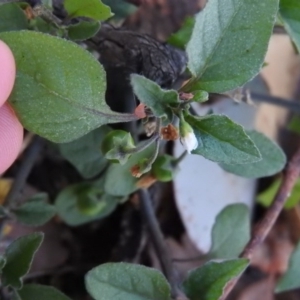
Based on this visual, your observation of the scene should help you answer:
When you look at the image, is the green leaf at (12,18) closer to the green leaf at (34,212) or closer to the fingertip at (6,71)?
the fingertip at (6,71)

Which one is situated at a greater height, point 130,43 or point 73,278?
point 130,43

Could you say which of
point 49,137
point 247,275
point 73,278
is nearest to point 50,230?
point 73,278

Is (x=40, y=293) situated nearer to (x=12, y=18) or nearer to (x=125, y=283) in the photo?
(x=125, y=283)

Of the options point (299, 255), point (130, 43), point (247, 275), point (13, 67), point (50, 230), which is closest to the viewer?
point (13, 67)

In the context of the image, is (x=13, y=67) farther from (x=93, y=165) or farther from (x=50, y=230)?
(x=50, y=230)

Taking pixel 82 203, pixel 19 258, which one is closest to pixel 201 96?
pixel 19 258
